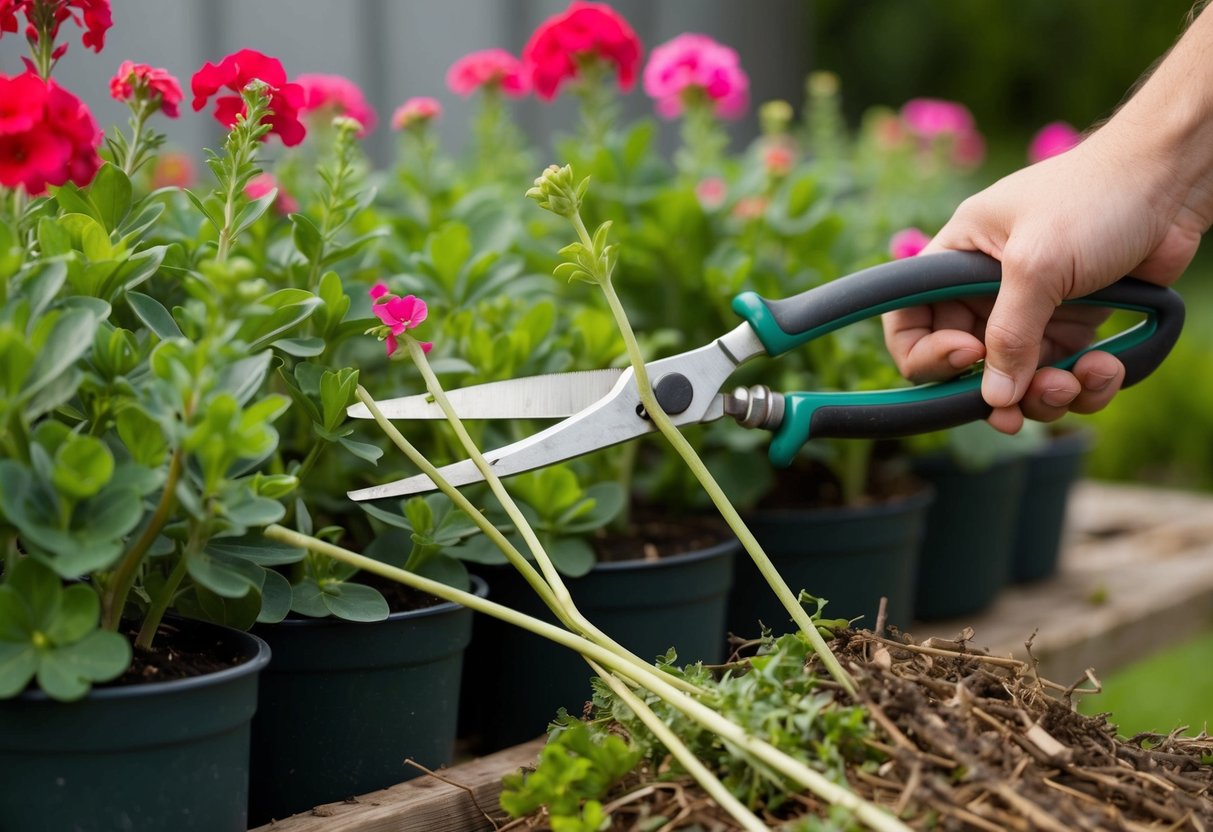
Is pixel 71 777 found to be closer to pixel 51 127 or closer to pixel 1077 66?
pixel 51 127

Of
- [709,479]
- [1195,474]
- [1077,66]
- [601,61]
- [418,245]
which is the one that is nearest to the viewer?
[709,479]

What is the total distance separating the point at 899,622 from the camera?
61.2 inches

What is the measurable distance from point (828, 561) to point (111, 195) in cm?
88

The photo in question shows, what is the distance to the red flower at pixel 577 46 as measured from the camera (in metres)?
1.63

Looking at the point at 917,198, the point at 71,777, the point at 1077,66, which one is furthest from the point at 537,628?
the point at 1077,66

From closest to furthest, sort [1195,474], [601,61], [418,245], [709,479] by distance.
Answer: [709,479] → [418,245] → [601,61] → [1195,474]

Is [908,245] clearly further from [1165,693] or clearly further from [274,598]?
[1165,693]

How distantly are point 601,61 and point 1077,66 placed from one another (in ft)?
20.4

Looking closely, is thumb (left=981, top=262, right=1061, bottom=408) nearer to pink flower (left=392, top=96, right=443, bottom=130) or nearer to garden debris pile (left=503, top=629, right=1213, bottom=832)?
garden debris pile (left=503, top=629, right=1213, bottom=832)

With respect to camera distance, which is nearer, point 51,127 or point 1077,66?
point 51,127

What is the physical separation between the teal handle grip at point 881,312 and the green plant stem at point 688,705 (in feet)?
0.87

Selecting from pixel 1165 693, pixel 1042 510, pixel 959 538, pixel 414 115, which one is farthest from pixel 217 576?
pixel 1165 693

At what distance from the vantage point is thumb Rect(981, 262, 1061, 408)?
3.23 feet

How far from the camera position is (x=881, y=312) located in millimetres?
Result: 1043
